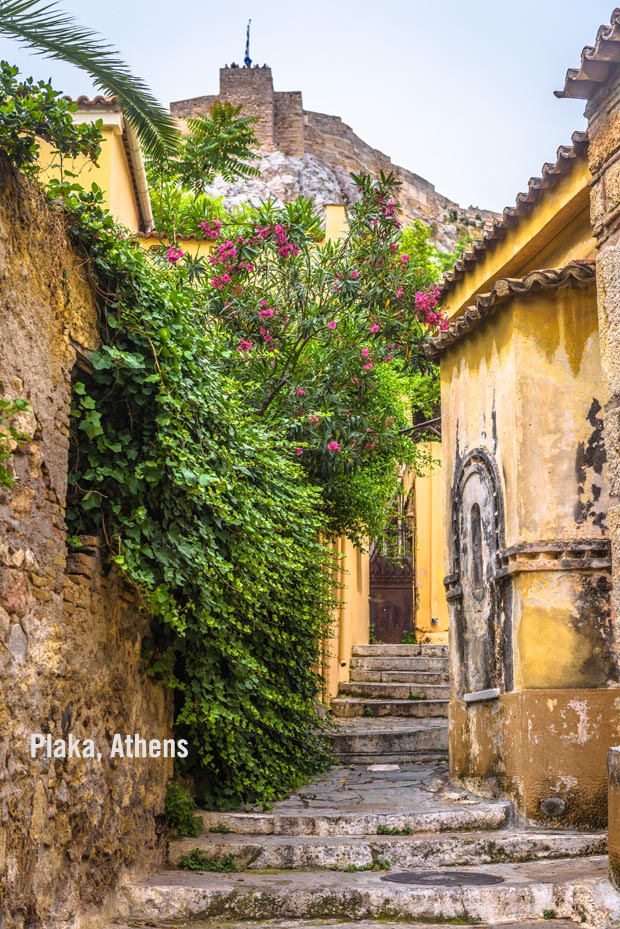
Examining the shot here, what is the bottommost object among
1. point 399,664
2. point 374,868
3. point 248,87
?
point 374,868

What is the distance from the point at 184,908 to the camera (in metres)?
6.56

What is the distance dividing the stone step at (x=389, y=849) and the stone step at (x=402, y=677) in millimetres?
7160

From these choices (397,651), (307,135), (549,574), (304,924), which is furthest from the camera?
(307,135)

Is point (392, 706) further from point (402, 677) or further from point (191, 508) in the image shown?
point (191, 508)

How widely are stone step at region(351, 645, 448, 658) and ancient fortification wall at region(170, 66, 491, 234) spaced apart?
31852mm

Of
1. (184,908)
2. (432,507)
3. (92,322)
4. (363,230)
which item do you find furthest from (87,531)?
(432,507)

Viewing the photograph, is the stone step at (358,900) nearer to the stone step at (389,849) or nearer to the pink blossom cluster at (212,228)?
the stone step at (389,849)

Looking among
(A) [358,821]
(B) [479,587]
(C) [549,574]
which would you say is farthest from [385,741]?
(C) [549,574]

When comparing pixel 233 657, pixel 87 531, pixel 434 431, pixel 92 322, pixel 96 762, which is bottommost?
pixel 96 762

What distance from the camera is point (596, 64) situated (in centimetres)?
639

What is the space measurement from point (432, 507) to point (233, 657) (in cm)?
1392

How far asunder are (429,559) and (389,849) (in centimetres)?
1321

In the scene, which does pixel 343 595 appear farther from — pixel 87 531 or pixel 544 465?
pixel 87 531

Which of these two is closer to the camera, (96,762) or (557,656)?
(96,762)
